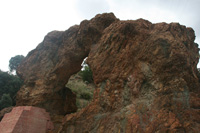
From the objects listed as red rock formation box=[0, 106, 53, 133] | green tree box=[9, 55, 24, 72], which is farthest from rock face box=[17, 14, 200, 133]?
green tree box=[9, 55, 24, 72]

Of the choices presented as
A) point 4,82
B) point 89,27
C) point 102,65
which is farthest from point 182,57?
point 4,82

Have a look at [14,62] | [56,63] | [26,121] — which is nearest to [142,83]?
[26,121]

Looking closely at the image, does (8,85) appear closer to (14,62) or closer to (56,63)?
(56,63)

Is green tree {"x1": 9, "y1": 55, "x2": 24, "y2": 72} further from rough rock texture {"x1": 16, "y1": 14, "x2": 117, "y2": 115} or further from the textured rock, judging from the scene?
the textured rock

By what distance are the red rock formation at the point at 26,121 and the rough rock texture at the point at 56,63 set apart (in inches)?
34.5

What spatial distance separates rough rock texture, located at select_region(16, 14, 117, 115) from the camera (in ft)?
26.5

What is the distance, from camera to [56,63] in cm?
948

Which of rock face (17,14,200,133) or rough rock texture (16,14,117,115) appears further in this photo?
rough rock texture (16,14,117,115)

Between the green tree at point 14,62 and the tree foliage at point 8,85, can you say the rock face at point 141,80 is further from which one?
the green tree at point 14,62

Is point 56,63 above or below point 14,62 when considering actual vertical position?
below

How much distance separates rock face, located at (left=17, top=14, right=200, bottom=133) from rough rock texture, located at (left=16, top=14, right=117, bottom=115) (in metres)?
0.11

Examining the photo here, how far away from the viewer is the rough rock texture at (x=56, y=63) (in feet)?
26.5

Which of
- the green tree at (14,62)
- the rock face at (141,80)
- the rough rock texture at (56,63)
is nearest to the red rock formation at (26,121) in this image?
the rough rock texture at (56,63)

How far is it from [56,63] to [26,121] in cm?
336
